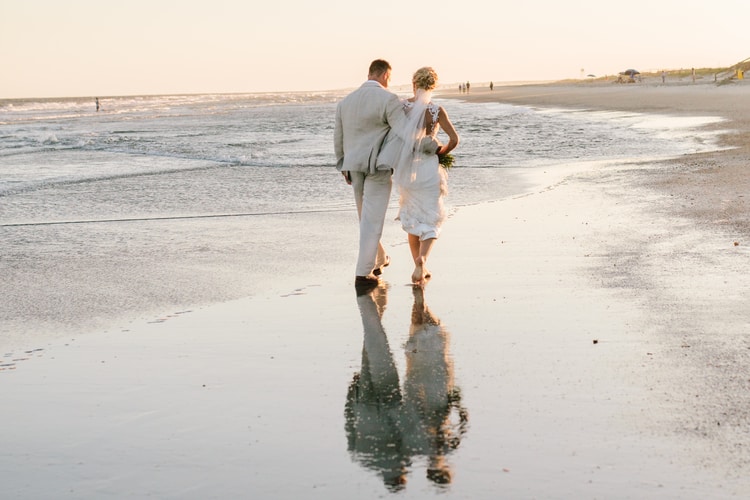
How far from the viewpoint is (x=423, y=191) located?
27.3 feet

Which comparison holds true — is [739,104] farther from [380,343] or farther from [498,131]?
[380,343]

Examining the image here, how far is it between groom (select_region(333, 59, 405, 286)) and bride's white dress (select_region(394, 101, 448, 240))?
0.58 ft

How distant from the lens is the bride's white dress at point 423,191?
8.22 metres

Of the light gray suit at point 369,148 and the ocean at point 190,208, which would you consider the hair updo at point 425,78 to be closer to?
the light gray suit at point 369,148

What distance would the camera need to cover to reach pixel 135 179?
58.9ft

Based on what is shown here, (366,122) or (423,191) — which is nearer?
(366,122)

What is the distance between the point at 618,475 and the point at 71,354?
3.48m

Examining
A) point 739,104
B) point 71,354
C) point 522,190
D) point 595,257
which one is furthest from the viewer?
point 739,104

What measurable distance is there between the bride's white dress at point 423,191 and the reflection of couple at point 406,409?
1.97m

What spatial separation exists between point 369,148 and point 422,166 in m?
0.47

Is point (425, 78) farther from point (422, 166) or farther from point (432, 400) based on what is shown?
point (432, 400)

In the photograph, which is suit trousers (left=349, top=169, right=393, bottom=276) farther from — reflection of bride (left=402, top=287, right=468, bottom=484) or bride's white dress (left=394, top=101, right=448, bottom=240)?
reflection of bride (left=402, top=287, right=468, bottom=484)

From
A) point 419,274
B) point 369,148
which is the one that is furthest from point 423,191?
point 419,274

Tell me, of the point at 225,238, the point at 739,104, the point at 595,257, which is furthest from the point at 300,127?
the point at 595,257
